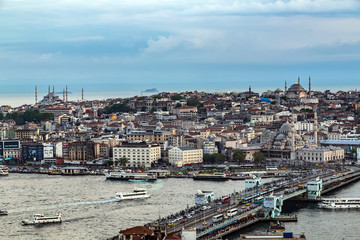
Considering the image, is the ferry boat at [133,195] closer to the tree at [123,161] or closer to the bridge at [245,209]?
the bridge at [245,209]

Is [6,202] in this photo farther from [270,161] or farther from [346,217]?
[270,161]

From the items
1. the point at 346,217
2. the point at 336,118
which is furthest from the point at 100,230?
the point at 336,118

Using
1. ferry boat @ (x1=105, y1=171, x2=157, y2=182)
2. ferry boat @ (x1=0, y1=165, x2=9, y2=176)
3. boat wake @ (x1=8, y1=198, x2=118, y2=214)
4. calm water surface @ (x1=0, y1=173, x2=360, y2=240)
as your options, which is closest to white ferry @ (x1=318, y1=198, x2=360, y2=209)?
calm water surface @ (x1=0, y1=173, x2=360, y2=240)

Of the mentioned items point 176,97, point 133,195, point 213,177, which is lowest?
point 133,195

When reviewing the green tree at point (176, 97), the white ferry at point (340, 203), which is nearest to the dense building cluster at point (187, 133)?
the green tree at point (176, 97)

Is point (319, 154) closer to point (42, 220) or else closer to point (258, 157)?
point (258, 157)

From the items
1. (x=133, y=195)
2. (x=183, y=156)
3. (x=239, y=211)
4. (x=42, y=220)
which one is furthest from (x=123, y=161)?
(x=239, y=211)

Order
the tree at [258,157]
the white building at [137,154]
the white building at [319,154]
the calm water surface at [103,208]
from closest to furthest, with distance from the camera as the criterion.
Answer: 1. the calm water surface at [103,208]
2. the white building at [137,154]
3. the tree at [258,157]
4. the white building at [319,154]

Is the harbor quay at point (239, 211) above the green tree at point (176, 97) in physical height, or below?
below
